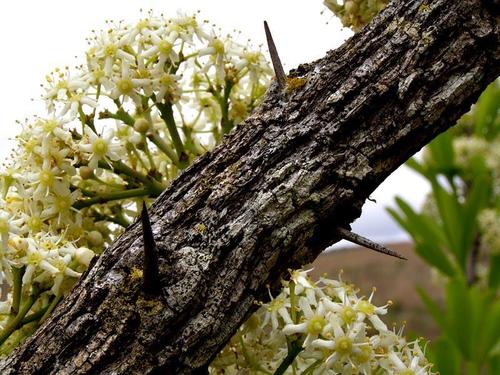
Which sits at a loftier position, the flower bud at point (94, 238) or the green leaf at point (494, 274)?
the flower bud at point (94, 238)

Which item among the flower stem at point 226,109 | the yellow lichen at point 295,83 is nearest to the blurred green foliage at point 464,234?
Result: the flower stem at point 226,109

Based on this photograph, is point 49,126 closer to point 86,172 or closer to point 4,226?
point 86,172

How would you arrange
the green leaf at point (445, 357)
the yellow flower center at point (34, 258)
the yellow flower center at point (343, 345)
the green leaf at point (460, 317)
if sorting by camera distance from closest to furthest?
the yellow flower center at point (343, 345) < the yellow flower center at point (34, 258) < the green leaf at point (445, 357) < the green leaf at point (460, 317)

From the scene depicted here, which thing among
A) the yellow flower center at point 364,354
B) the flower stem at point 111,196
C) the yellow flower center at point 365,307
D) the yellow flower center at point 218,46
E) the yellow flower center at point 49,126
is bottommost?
the yellow flower center at point 364,354

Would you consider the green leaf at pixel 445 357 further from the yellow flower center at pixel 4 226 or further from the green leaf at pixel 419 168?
the yellow flower center at pixel 4 226

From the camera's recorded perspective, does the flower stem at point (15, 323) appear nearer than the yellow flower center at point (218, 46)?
Yes

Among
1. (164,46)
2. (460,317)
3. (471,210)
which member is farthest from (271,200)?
(471,210)

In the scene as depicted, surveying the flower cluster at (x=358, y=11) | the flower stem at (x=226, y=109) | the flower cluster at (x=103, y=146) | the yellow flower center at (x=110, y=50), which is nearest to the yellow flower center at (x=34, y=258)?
the flower cluster at (x=103, y=146)


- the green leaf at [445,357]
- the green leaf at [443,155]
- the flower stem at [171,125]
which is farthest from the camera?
the green leaf at [443,155]

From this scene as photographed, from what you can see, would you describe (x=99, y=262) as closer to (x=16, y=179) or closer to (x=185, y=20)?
(x=16, y=179)
